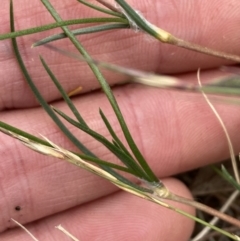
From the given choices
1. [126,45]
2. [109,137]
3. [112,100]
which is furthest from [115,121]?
[112,100]

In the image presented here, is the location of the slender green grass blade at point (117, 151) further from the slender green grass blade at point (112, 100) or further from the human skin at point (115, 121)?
the human skin at point (115, 121)

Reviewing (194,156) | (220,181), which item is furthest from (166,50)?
(220,181)

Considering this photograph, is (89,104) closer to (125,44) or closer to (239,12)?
(125,44)

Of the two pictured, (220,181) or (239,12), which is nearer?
(239,12)

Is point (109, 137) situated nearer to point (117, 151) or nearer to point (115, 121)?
point (115, 121)

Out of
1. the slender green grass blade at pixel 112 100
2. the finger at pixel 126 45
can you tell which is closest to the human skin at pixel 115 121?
the finger at pixel 126 45

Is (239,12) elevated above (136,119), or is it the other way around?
(239,12)

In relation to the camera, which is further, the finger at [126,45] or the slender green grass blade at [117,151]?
the finger at [126,45]

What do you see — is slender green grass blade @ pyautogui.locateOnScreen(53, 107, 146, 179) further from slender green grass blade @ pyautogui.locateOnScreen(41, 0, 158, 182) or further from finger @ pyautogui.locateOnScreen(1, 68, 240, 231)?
finger @ pyautogui.locateOnScreen(1, 68, 240, 231)
